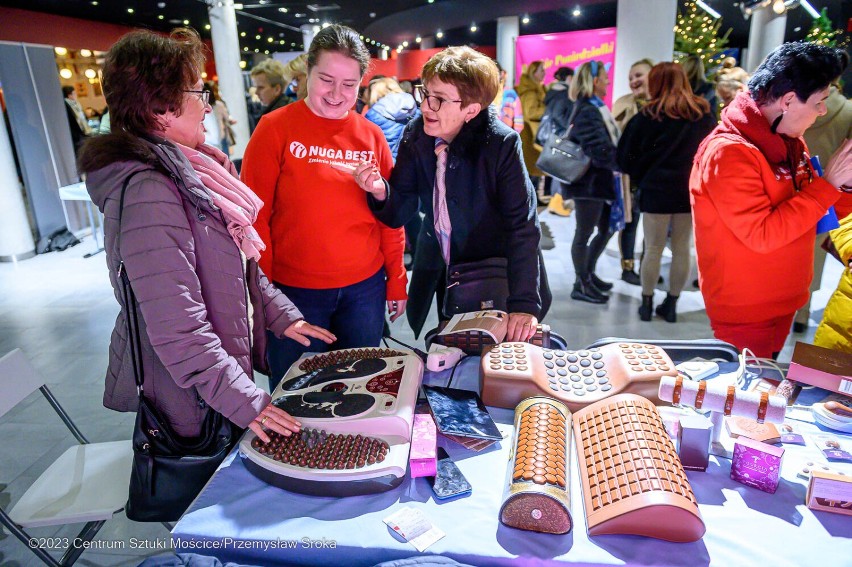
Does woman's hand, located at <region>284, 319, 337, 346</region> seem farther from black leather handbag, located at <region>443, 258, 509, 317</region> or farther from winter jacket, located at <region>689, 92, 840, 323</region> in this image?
winter jacket, located at <region>689, 92, 840, 323</region>

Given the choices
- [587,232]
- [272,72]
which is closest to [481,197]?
[587,232]

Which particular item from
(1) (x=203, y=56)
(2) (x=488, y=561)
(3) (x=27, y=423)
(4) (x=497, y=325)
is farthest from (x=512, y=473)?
(3) (x=27, y=423)

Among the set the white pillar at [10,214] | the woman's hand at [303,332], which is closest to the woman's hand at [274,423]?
the woman's hand at [303,332]

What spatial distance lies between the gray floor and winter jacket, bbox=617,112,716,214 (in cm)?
74

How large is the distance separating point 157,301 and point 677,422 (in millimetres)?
1055

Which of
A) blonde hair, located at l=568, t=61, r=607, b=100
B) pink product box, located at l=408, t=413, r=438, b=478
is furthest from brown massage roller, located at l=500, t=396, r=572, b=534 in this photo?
blonde hair, located at l=568, t=61, r=607, b=100

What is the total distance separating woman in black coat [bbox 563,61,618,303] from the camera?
364 centimetres

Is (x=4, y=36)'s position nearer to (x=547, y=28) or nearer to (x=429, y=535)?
(x=547, y=28)

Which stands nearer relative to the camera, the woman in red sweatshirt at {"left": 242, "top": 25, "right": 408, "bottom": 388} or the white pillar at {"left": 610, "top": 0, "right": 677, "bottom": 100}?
the woman in red sweatshirt at {"left": 242, "top": 25, "right": 408, "bottom": 388}

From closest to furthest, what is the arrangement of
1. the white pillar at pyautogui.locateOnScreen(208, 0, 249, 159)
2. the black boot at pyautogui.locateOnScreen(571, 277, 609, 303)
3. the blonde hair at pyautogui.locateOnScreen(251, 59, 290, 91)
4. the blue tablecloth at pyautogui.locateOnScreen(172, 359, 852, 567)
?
the blue tablecloth at pyautogui.locateOnScreen(172, 359, 852, 567) < the black boot at pyautogui.locateOnScreen(571, 277, 609, 303) < the blonde hair at pyautogui.locateOnScreen(251, 59, 290, 91) < the white pillar at pyautogui.locateOnScreen(208, 0, 249, 159)

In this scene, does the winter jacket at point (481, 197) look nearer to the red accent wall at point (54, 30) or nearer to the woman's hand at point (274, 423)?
the woman's hand at point (274, 423)

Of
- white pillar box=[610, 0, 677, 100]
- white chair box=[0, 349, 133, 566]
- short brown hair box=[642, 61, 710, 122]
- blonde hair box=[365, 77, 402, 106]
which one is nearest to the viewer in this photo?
white chair box=[0, 349, 133, 566]

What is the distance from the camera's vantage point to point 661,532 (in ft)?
3.00

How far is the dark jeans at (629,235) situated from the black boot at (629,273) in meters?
0.03
